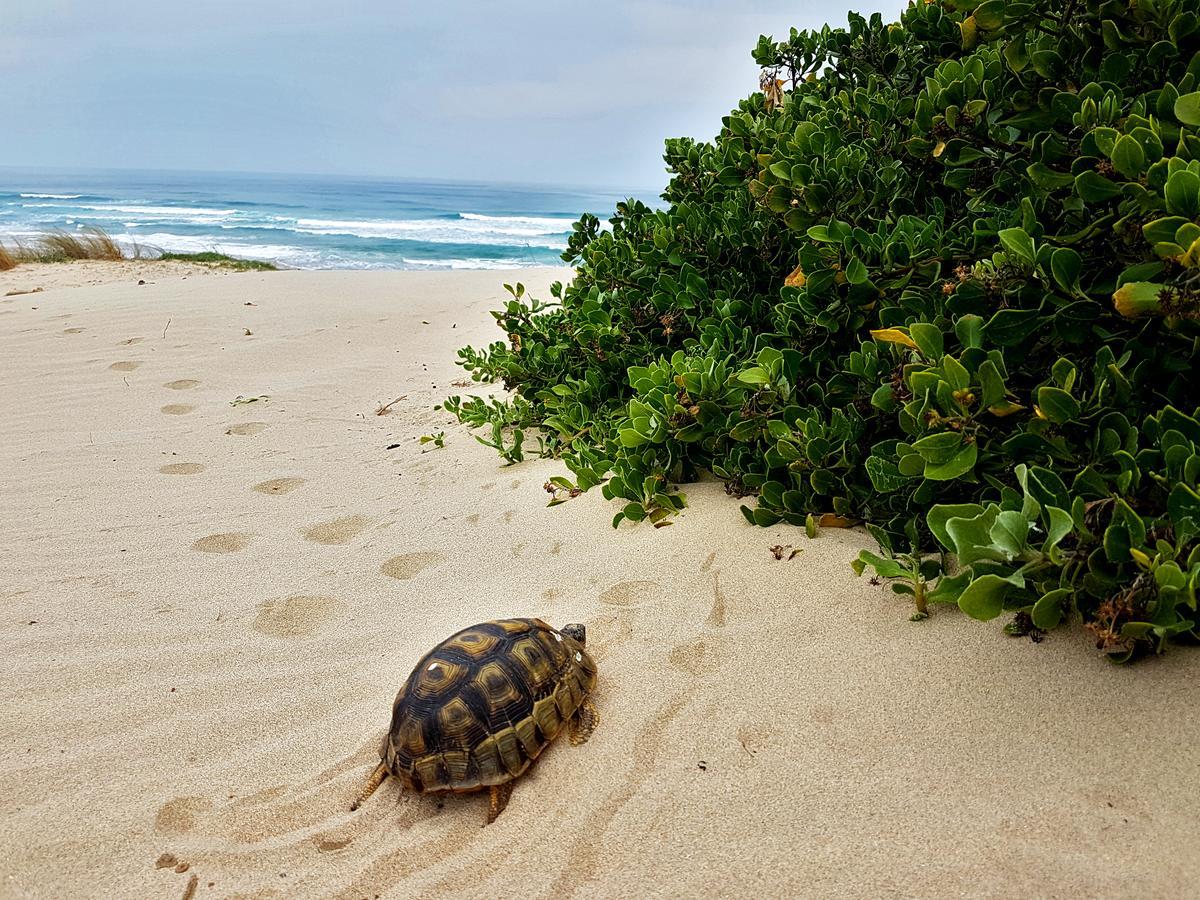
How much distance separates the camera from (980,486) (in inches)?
84.8

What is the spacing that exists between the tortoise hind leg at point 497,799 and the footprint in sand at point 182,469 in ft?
11.2

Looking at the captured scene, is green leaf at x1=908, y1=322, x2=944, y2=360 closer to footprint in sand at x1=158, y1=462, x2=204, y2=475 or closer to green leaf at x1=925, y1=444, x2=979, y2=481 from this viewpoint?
green leaf at x1=925, y1=444, x2=979, y2=481

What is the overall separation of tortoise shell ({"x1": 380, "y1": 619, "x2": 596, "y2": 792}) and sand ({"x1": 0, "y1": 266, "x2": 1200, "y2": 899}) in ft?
Answer: 0.28

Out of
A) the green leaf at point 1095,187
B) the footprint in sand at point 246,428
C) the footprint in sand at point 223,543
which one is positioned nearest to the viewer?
the green leaf at point 1095,187

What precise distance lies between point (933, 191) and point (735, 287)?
0.88 metres

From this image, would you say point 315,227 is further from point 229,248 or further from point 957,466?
point 957,466

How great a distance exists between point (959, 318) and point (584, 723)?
144 centimetres

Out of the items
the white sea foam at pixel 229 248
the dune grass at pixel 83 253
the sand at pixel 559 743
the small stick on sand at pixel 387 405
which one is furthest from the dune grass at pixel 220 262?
the sand at pixel 559 743

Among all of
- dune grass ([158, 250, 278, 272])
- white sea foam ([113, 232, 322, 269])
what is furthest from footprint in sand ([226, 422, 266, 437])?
white sea foam ([113, 232, 322, 269])

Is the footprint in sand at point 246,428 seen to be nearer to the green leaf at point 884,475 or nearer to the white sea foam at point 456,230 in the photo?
the green leaf at point 884,475

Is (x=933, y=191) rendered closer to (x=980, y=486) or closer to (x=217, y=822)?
(x=980, y=486)

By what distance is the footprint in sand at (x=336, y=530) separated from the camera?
354 centimetres

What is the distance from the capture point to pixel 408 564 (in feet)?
10.4

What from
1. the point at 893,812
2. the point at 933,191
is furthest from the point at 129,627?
the point at 933,191
